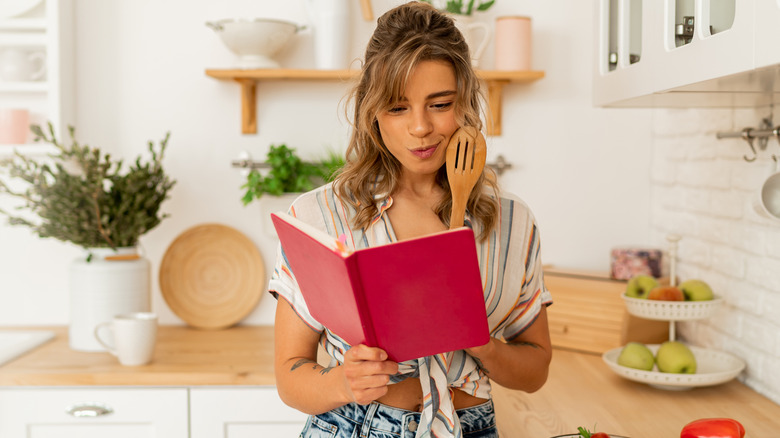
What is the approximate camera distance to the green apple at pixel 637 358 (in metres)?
1.58

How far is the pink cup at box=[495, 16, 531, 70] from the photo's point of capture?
78.2 inches

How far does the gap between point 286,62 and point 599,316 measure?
1.11m

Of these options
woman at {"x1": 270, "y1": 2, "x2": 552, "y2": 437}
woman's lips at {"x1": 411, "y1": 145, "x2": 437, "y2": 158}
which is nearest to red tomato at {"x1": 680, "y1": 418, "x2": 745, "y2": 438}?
woman at {"x1": 270, "y1": 2, "x2": 552, "y2": 437}

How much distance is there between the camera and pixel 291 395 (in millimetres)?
1062

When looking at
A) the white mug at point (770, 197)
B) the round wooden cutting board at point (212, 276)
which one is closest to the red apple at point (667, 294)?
the white mug at point (770, 197)

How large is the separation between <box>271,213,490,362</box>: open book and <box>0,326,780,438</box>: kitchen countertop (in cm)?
57

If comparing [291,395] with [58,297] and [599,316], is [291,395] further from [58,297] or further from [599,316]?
[58,297]

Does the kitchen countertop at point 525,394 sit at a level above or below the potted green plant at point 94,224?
below

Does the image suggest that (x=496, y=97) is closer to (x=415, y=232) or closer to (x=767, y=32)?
(x=415, y=232)

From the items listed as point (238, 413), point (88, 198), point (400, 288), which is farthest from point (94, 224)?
point (400, 288)

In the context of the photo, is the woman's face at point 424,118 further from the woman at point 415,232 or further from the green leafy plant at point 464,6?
the green leafy plant at point 464,6

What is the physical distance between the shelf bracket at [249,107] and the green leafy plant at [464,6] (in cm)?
54

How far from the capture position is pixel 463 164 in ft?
3.23

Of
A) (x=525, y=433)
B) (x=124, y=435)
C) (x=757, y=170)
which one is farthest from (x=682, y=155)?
(x=124, y=435)
